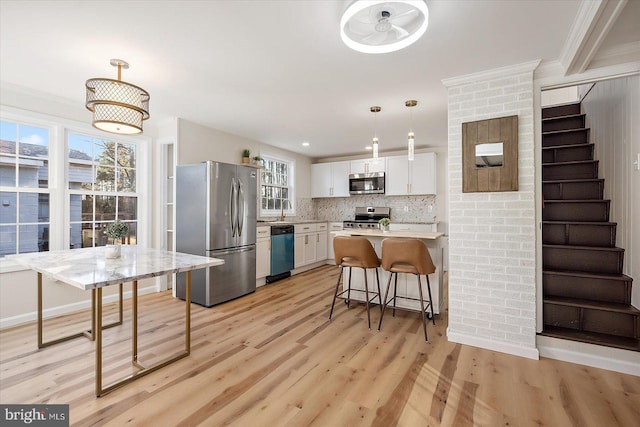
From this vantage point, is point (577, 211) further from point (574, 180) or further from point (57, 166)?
point (57, 166)

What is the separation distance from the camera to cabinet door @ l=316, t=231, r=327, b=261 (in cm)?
609

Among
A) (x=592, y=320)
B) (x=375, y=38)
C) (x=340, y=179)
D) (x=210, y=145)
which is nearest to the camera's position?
(x=375, y=38)

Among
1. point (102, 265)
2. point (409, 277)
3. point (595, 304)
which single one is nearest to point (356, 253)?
point (409, 277)

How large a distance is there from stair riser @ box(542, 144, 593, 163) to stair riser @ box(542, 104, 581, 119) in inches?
24.5

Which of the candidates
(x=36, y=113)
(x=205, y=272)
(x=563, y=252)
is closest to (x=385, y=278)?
(x=563, y=252)

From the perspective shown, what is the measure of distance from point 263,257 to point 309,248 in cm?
133

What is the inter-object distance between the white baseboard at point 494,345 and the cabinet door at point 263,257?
9.16 ft

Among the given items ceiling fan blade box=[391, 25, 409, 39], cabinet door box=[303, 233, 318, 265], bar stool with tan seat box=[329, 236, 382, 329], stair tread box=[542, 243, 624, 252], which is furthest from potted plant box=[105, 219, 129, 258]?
stair tread box=[542, 243, 624, 252]

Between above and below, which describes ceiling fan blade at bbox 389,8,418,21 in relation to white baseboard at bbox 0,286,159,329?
above

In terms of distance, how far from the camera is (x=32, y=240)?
10.6 feet

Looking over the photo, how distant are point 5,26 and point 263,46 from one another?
173cm

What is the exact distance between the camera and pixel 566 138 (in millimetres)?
3453

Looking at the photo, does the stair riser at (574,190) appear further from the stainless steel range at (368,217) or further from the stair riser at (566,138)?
the stainless steel range at (368,217)

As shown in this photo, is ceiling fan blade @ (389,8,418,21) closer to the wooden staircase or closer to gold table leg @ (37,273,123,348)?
the wooden staircase
